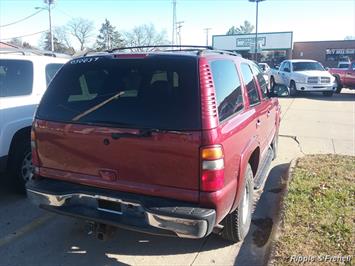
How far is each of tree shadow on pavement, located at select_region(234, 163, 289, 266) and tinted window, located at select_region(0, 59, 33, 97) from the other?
347 cm

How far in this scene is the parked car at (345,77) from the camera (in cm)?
2088

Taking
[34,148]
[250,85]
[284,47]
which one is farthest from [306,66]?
[284,47]

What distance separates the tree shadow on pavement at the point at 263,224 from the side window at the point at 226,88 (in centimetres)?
141

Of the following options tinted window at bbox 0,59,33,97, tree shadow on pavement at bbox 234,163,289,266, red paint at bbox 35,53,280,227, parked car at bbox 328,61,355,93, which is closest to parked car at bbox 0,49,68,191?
tinted window at bbox 0,59,33,97

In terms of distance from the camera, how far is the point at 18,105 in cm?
498

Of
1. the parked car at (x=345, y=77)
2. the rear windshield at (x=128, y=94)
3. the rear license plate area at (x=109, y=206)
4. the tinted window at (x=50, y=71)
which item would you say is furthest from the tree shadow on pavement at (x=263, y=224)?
the parked car at (x=345, y=77)

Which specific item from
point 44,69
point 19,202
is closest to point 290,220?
point 19,202

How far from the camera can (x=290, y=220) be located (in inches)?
160

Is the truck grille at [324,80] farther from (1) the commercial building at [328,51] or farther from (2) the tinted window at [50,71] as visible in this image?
(1) the commercial building at [328,51]

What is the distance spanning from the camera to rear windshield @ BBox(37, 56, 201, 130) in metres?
3.03

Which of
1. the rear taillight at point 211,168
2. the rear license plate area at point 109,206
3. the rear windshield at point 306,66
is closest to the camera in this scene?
the rear taillight at point 211,168

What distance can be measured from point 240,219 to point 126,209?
1.22 meters

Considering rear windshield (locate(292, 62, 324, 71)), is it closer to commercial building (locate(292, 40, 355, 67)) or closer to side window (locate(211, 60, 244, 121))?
side window (locate(211, 60, 244, 121))

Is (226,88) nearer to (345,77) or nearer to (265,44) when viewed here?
(345,77)
